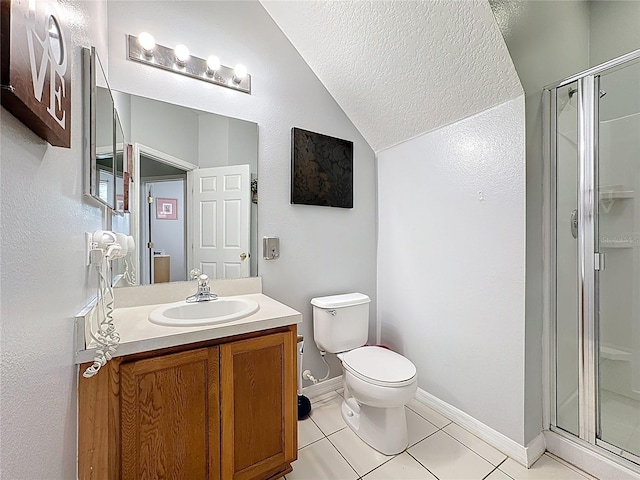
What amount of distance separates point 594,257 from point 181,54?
2425 mm

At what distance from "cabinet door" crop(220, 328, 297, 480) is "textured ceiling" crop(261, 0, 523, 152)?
1573 mm

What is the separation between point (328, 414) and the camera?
1.93m

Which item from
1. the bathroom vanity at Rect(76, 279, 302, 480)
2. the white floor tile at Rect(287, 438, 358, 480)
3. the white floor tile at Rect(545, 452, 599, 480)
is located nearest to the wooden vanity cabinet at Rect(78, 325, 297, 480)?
the bathroom vanity at Rect(76, 279, 302, 480)

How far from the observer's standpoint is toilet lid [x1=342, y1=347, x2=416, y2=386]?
153 cm

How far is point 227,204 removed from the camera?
1.76 m

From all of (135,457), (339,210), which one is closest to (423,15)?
(339,210)

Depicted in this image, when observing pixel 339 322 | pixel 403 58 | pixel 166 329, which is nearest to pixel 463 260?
pixel 339 322

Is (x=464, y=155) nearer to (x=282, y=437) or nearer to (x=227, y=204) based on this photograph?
(x=227, y=204)

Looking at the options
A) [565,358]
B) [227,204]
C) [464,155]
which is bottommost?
[565,358]

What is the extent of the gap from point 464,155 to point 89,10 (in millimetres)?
1893

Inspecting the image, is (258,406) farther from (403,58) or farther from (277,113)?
(403,58)

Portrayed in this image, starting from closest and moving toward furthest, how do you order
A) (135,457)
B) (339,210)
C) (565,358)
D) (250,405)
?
(135,457)
(250,405)
(565,358)
(339,210)

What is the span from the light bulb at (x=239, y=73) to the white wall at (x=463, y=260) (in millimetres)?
1173

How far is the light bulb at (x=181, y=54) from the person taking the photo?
62.2 inches
